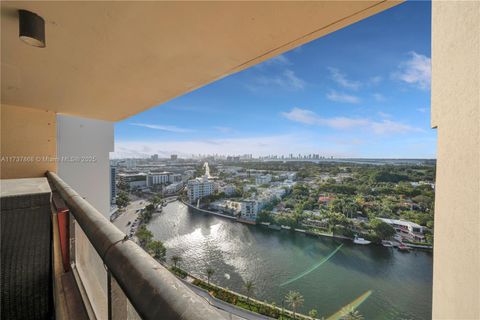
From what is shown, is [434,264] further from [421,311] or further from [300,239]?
[300,239]

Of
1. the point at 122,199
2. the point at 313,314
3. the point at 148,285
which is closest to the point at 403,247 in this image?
the point at 313,314

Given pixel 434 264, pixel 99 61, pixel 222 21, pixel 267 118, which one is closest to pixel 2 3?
pixel 99 61

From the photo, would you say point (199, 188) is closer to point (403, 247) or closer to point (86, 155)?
point (86, 155)

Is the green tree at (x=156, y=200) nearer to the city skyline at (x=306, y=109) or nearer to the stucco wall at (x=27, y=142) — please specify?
the city skyline at (x=306, y=109)

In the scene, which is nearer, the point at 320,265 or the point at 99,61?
the point at 99,61

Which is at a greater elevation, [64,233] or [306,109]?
[306,109]

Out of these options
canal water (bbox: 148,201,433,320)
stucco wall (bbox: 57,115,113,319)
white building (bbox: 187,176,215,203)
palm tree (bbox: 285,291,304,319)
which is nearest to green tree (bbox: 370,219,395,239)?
canal water (bbox: 148,201,433,320)

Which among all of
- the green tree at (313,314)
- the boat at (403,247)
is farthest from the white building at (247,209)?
the boat at (403,247)
